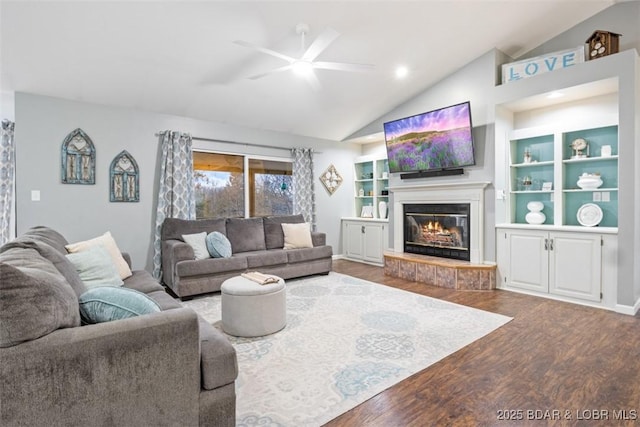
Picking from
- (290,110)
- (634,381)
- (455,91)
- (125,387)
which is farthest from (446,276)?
(125,387)

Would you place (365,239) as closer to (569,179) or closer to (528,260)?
(528,260)

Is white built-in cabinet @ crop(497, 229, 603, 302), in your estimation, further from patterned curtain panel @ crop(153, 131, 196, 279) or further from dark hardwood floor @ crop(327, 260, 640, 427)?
patterned curtain panel @ crop(153, 131, 196, 279)

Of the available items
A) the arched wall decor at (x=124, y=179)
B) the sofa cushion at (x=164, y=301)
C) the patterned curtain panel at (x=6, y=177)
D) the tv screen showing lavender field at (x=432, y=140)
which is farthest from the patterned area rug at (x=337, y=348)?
the patterned curtain panel at (x=6, y=177)

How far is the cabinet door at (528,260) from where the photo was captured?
4000 mm

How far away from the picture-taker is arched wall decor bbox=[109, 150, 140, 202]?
14.4 feet

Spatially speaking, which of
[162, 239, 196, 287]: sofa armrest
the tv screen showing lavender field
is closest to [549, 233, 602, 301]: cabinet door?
Result: the tv screen showing lavender field

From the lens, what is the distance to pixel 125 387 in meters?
1.31

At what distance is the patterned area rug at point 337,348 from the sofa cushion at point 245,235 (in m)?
0.95

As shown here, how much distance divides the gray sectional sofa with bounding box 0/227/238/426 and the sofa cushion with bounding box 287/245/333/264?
10.4ft

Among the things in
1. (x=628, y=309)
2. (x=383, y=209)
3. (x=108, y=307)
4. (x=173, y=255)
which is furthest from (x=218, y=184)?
(x=628, y=309)

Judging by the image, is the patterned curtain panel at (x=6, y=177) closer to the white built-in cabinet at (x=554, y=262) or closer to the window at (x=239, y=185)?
the window at (x=239, y=185)

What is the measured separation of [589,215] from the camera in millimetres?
3930

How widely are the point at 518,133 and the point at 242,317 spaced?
14.2 ft

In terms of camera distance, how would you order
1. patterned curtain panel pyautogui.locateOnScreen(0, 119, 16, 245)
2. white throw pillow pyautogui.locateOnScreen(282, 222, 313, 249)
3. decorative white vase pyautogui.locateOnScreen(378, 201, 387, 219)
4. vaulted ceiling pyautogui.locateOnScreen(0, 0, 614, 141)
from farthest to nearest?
1. decorative white vase pyautogui.locateOnScreen(378, 201, 387, 219)
2. white throw pillow pyautogui.locateOnScreen(282, 222, 313, 249)
3. patterned curtain panel pyautogui.locateOnScreen(0, 119, 16, 245)
4. vaulted ceiling pyautogui.locateOnScreen(0, 0, 614, 141)
